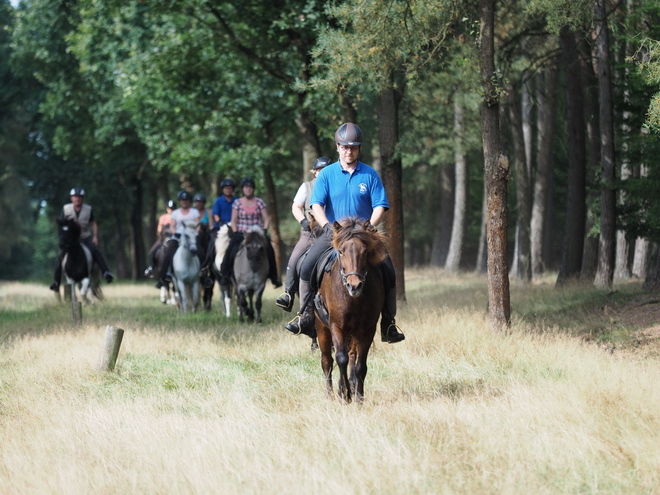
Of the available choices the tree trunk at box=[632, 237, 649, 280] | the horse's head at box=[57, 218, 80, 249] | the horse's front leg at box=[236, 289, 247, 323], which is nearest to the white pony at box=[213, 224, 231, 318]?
the horse's front leg at box=[236, 289, 247, 323]

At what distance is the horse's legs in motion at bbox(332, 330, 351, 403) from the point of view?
904cm

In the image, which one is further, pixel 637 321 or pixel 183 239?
pixel 183 239

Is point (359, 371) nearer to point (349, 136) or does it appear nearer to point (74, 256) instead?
point (349, 136)

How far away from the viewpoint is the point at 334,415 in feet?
27.2

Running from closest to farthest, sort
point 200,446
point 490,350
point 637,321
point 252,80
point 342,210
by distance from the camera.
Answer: point 200,446
point 342,210
point 490,350
point 637,321
point 252,80

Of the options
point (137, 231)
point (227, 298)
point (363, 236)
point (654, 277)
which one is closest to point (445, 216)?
point (137, 231)

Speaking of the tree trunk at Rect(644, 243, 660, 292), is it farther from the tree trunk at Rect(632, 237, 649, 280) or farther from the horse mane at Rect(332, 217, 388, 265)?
the horse mane at Rect(332, 217, 388, 265)

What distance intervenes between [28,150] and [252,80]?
18728mm

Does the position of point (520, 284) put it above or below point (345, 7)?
below

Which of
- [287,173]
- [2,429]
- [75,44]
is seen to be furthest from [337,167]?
[287,173]

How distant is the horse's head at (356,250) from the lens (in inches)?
333

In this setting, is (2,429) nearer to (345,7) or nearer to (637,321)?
(345,7)

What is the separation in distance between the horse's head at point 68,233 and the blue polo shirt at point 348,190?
1133 centimetres

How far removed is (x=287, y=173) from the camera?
130 feet
